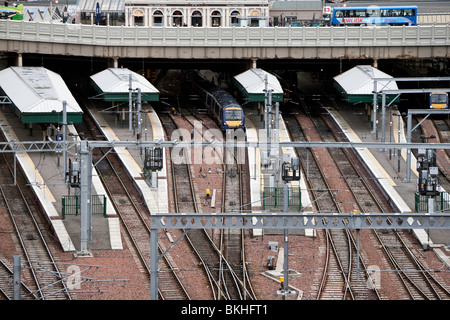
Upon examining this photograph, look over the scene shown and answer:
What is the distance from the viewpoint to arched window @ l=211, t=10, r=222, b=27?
98.6m

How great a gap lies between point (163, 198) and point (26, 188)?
8.17 meters

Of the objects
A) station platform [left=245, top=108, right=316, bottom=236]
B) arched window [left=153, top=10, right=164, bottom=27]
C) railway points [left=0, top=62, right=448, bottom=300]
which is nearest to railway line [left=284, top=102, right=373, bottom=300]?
station platform [left=245, top=108, right=316, bottom=236]

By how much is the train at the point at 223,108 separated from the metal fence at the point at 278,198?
14.2m

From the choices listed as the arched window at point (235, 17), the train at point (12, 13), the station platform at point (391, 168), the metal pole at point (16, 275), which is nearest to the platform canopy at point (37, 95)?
the train at point (12, 13)

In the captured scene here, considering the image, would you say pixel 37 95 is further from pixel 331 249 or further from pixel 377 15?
pixel 377 15

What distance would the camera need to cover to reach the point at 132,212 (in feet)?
185

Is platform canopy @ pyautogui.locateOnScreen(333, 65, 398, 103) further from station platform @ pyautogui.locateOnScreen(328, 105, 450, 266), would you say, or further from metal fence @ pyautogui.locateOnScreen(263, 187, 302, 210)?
metal fence @ pyautogui.locateOnScreen(263, 187, 302, 210)

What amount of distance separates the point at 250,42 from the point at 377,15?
16.5 metres

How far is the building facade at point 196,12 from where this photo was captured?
9669 centimetres

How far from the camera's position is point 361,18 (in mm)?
92625

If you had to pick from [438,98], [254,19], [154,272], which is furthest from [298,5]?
[154,272]

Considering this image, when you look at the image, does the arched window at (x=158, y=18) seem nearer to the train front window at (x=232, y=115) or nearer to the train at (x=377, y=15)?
the train at (x=377, y=15)

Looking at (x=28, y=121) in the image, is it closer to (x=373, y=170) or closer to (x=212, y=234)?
(x=212, y=234)
